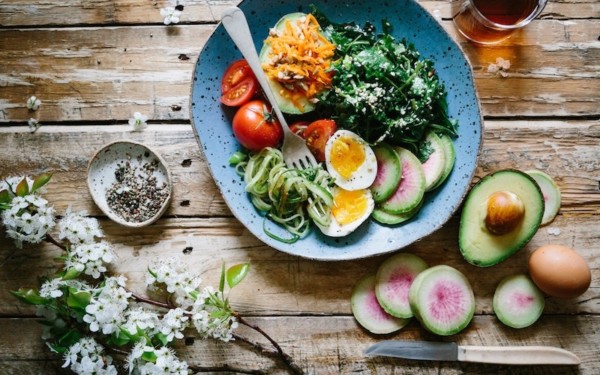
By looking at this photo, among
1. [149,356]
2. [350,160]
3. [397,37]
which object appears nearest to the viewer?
[149,356]

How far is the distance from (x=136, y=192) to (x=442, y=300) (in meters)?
1.19

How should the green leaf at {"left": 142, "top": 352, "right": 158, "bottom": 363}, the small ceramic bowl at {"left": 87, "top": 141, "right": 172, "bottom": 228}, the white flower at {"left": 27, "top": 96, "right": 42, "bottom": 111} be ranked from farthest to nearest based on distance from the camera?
the white flower at {"left": 27, "top": 96, "right": 42, "bottom": 111}
the small ceramic bowl at {"left": 87, "top": 141, "right": 172, "bottom": 228}
the green leaf at {"left": 142, "top": 352, "right": 158, "bottom": 363}

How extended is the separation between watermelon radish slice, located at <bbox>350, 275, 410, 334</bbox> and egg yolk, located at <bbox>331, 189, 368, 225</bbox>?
26 cm

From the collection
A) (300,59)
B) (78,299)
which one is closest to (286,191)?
(300,59)

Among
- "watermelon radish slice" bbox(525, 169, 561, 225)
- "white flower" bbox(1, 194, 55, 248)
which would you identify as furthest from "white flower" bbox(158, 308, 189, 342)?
"watermelon radish slice" bbox(525, 169, 561, 225)

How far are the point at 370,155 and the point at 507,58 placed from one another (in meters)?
0.70

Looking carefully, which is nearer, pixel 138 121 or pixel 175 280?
pixel 175 280

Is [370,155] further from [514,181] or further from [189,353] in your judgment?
[189,353]

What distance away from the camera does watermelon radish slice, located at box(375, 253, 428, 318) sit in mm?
2045

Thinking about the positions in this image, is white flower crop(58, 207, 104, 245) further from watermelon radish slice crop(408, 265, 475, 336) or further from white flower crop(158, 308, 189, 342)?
watermelon radish slice crop(408, 265, 475, 336)

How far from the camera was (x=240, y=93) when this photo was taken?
2.02 meters

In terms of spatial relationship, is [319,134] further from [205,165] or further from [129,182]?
[129,182]

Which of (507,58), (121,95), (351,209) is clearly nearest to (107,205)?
(121,95)

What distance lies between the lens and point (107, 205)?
2107 mm
